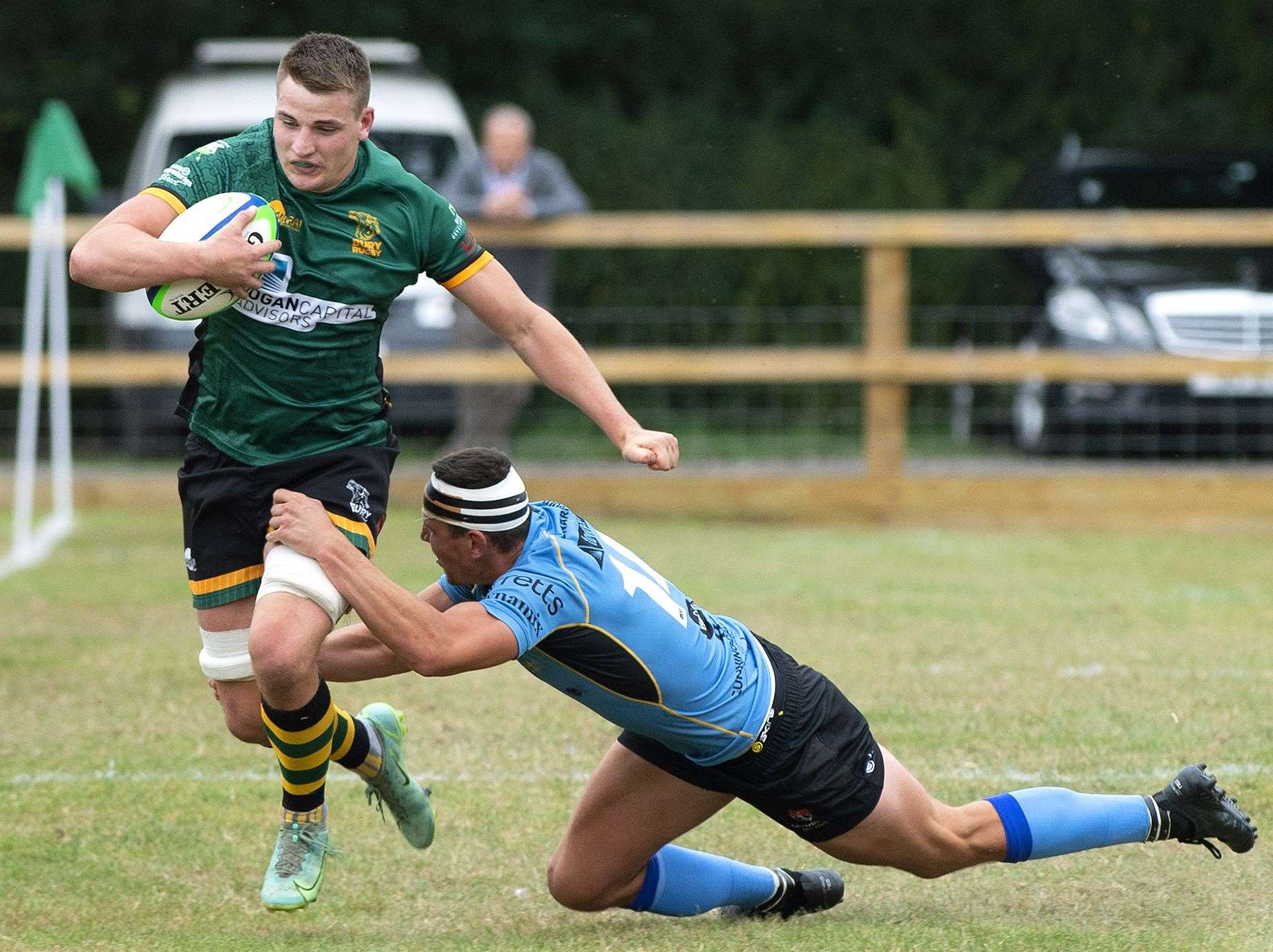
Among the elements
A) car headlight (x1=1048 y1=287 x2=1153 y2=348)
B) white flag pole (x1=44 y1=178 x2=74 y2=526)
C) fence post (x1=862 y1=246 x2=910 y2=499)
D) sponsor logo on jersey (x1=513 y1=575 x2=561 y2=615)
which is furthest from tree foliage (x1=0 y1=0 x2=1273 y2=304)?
sponsor logo on jersey (x1=513 y1=575 x2=561 y2=615)

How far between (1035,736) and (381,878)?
2248mm

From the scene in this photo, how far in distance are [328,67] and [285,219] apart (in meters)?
0.38

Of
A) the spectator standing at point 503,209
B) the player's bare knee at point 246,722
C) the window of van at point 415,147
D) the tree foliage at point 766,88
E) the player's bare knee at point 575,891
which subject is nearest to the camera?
the player's bare knee at point 575,891

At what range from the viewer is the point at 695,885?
15.1 ft

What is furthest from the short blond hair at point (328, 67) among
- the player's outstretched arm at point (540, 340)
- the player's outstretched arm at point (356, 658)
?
the player's outstretched arm at point (356, 658)

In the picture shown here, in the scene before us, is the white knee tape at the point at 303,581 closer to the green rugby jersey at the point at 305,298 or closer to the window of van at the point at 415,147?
the green rugby jersey at the point at 305,298

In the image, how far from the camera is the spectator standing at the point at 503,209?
427 inches

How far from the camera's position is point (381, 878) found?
493cm

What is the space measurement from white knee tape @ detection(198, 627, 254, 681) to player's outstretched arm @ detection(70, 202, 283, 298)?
0.93m

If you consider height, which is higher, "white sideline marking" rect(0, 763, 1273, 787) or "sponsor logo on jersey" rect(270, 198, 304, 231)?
"sponsor logo on jersey" rect(270, 198, 304, 231)

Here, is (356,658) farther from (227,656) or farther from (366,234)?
(366,234)

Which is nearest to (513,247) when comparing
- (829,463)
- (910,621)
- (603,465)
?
(603,465)

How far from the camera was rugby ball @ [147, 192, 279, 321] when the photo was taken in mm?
4379

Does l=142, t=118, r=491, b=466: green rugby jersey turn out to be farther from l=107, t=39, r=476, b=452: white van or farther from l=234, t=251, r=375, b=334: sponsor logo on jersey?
l=107, t=39, r=476, b=452: white van
